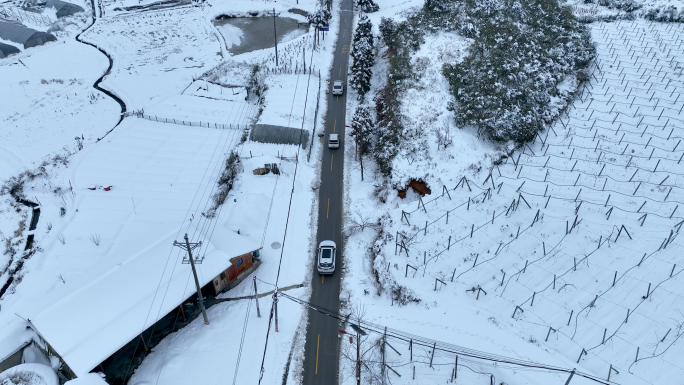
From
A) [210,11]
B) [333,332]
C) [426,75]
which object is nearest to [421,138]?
[426,75]

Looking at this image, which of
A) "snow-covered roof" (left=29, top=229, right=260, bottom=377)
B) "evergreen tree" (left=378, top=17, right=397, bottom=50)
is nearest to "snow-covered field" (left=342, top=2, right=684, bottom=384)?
"snow-covered roof" (left=29, top=229, right=260, bottom=377)

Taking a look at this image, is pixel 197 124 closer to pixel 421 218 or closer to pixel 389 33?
pixel 421 218

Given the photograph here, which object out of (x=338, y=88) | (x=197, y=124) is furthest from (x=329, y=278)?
(x=338, y=88)

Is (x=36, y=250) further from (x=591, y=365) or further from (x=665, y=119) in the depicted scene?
(x=665, y=119)

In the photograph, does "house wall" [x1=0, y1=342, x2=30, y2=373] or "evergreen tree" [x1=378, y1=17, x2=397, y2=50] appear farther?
"evergreen tree" [x1=378, y1=17, x2=397, y2=50]

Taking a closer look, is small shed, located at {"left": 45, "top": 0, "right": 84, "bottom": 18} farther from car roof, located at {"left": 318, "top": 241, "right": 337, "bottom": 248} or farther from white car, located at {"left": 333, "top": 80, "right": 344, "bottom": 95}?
car roof, located at {"left": 318, "top": 241, "right": 337, "bottom": 248}

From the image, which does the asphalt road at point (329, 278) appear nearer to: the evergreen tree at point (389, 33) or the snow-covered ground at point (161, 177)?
the snow-covered ground at point (161, 177)
